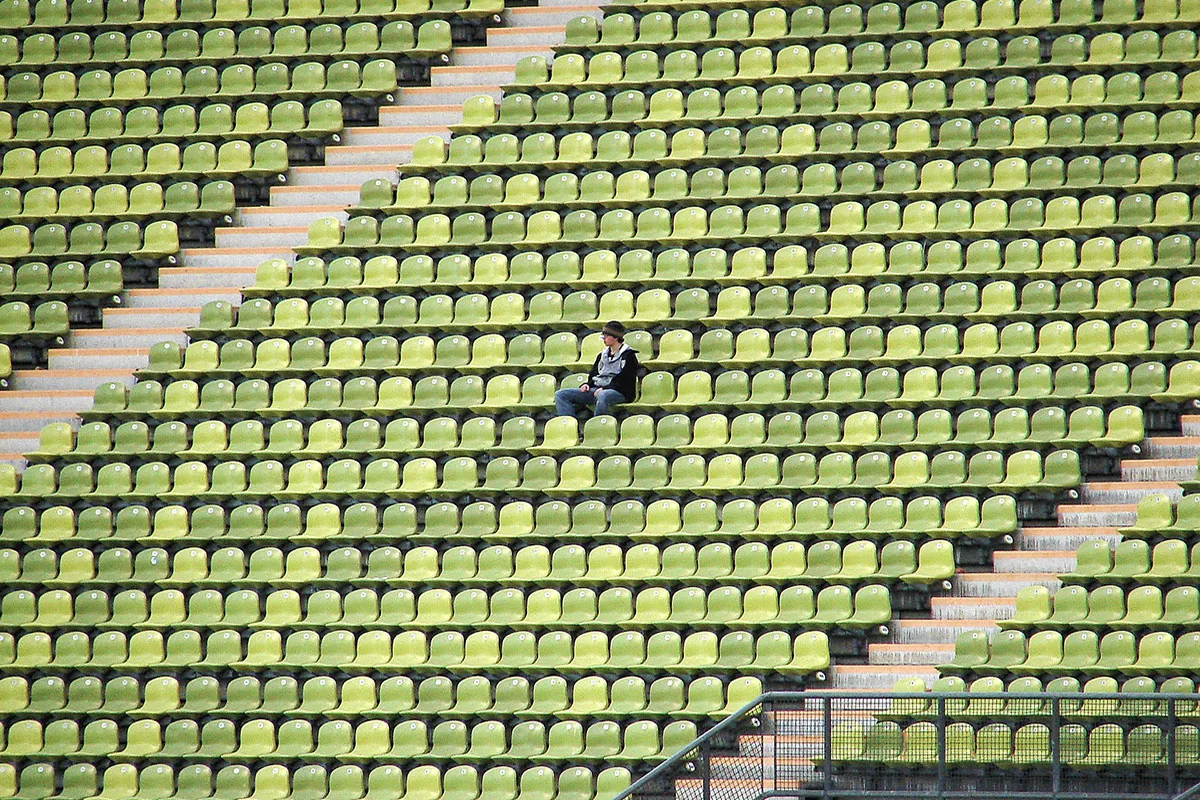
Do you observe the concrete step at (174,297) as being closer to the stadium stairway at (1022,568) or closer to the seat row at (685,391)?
the seat row at (685,391)

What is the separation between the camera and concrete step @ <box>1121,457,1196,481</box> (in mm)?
10664

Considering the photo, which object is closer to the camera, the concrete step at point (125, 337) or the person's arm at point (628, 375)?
the person's arm at point (628, 375)

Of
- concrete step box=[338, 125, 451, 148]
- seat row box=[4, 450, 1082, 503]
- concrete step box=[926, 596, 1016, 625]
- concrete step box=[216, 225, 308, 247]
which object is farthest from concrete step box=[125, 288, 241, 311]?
concrete step box=[926, 596, 1016, 625]

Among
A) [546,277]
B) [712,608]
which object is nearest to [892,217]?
[546,277]

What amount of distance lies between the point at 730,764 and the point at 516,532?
8.91 ft

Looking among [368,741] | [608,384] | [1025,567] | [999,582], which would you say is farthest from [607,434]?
[1025,567]

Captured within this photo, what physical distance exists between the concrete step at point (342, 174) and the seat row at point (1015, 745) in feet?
21.9

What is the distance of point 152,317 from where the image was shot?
13219 millimetres

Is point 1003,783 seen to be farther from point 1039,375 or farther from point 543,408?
point 543,408

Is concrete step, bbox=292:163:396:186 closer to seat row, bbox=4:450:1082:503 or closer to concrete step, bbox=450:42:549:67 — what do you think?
concrete step, bbox=450:42:549:67

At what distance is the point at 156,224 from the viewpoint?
13492 mm

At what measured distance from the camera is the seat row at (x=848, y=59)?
1266 centimetres

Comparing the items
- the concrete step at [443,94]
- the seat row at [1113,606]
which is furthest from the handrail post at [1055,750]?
the concrete step at [443,94]

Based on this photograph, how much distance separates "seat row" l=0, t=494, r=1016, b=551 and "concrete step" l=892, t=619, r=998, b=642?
440mm
